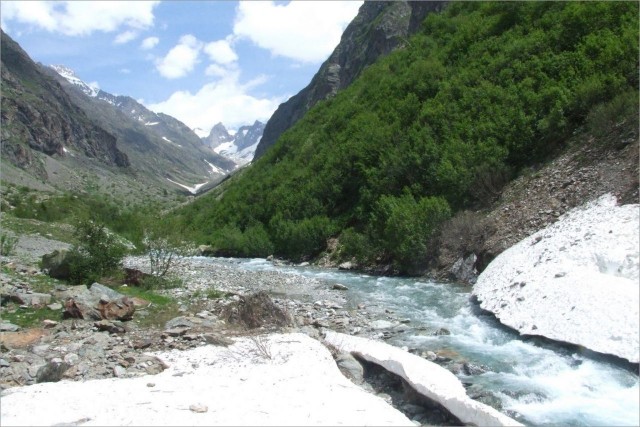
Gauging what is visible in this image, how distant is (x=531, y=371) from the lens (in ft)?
32.2

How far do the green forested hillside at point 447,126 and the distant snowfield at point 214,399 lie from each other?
13719 mm

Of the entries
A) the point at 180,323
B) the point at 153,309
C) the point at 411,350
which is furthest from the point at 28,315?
the point at 411,350

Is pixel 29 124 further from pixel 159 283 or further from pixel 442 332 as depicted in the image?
pixel 442 332

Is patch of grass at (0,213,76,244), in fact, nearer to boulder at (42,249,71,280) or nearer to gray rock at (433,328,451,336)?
boulder at (42,249,71,280)

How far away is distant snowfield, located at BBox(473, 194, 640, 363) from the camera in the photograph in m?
9.56

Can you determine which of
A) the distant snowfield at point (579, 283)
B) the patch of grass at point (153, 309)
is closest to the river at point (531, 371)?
the distant snowfield at point (579, 283)

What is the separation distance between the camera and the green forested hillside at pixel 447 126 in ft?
76.0

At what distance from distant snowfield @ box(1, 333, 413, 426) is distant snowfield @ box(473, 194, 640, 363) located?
15.8ft

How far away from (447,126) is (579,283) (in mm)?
19314

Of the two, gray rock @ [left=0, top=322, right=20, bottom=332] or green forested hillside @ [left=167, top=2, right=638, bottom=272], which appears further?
green forested hillside @ [left=167, top=2, right=638, bottom=272]

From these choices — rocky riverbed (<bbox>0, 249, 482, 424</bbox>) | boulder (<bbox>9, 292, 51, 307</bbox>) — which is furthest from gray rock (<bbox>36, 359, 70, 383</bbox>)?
boulder (<bbox>9, 292, 51, 307</bbox>)

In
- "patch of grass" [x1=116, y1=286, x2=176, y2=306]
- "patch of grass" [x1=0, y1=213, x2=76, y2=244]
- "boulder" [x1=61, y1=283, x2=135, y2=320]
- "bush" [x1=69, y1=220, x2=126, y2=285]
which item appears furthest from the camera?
"patch of grass" [x1=0, y1=213, x2=76, y2=244]

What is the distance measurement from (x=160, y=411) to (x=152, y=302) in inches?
348

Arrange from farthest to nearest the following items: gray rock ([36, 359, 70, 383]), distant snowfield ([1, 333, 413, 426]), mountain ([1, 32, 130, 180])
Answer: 1. mountain ([1, 32, 130, 180])
2. gray rock ([36, 359, 70, 383])
3. distant snowfield ([1, 333, 413, 426])
